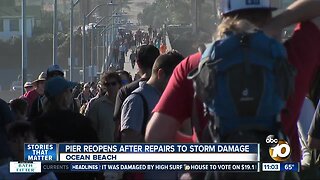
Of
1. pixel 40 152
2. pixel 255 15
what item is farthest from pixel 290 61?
pixel 40 152

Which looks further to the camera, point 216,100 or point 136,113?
point 136,113

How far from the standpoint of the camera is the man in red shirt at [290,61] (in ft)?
12.1

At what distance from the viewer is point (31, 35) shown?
95.8 meters

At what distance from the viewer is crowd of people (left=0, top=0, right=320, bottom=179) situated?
3699 mm

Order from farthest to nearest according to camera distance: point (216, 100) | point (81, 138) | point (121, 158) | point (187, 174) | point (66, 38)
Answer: point (66, 38)
point (81, 138)
point (121, 158)
point (187, 174)
point (216, 100)

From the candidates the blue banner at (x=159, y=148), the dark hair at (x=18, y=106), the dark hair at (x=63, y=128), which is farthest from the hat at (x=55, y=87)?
the dark hair at (x=18, y=106)

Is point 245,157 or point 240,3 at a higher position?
point 240,3

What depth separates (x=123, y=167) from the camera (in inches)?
201

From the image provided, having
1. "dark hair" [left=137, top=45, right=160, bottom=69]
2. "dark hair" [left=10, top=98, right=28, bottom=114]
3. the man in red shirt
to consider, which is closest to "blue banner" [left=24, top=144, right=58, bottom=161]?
the man in red shirt

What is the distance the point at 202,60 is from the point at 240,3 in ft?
0.81

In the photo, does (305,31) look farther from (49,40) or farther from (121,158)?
(49,40)

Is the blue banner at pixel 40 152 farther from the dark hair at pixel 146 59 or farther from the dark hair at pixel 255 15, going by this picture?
the dark hair at pixel 146 59


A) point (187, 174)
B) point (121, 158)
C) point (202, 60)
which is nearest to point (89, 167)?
point (121, 158)

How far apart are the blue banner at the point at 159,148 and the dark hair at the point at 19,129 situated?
1.15 meters
